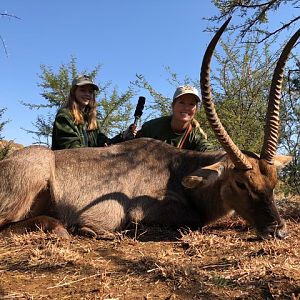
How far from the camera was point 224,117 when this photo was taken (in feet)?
34.0

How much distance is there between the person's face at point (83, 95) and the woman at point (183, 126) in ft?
3.81

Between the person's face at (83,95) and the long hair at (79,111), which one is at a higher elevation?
the person's face at (83,95)

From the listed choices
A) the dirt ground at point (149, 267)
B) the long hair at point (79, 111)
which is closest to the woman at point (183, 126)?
the long hair at point (79, 111)

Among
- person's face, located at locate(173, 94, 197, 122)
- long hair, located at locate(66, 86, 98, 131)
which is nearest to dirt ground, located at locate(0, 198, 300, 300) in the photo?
person's face, located at locate(173, 94, 197, 122)

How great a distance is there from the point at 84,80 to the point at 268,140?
11.3 feet

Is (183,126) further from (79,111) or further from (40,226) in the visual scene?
(40,226)

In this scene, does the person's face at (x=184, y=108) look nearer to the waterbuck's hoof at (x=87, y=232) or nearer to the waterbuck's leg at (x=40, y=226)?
the waterbuck's hoof at (x=87, y=232)

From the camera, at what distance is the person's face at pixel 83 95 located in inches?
280

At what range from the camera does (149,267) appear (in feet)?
10.7

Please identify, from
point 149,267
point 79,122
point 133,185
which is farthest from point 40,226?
point 79,122

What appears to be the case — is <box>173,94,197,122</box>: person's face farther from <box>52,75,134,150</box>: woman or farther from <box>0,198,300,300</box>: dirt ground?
<box>0,198,300,300</box>: dirt ground

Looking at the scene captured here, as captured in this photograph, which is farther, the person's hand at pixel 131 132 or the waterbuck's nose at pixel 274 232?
the person's hand at pixel 131 132


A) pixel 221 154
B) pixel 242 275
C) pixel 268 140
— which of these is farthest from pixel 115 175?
pixel 242 275

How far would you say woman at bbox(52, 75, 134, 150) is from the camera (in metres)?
6.56
